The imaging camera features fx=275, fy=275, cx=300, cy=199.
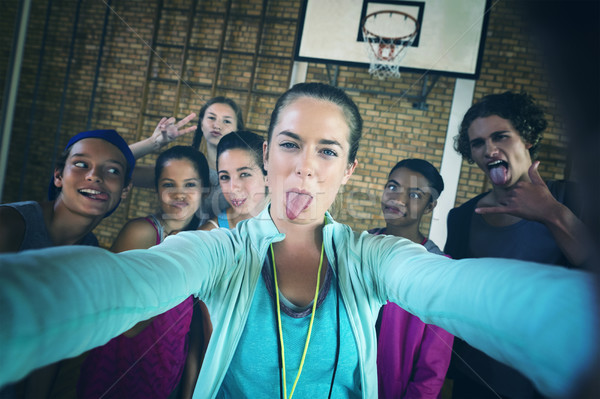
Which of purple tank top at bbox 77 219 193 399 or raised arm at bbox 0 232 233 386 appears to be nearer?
raised arm at bbox 0 232 233 386

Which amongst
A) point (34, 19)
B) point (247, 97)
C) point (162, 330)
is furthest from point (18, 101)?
point (162, 330)

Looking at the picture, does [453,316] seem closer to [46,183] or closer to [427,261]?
[427,261]

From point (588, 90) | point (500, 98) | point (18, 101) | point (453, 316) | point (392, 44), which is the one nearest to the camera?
point (588, 90)

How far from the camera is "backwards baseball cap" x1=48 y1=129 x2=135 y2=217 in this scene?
69 centimetres

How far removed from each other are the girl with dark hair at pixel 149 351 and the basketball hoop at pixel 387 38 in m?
0.55

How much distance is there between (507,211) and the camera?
2.01 feet

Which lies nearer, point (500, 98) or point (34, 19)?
point (500, 98)

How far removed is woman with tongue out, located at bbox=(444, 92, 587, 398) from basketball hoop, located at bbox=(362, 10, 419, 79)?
246 mm

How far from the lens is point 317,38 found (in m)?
0.79

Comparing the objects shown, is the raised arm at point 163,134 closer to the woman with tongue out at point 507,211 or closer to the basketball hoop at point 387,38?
the basketball hoop at point 387,38

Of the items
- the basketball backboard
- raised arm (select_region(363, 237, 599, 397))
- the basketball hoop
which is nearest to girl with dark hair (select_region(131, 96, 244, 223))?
the basketball backboard

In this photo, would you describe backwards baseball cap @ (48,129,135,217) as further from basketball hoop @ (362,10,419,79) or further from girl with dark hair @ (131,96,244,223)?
basketball hoop @ (362,10,419,79)

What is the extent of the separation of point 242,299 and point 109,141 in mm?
533

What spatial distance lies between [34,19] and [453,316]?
1.37 metres
